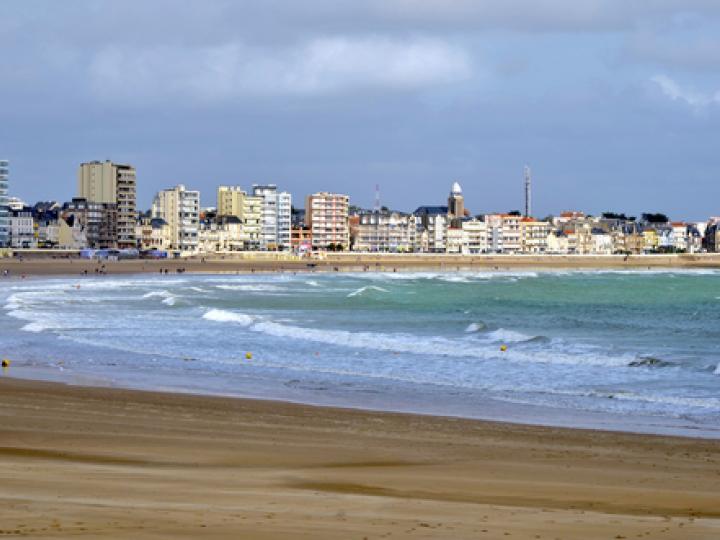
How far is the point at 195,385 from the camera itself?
21953mm

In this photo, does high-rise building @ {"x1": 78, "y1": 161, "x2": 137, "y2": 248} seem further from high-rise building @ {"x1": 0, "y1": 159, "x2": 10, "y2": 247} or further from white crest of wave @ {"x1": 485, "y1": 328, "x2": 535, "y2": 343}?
white crest of wave @ {"x1": 485, "y1": 328, "x2": 535, "y2": 343}

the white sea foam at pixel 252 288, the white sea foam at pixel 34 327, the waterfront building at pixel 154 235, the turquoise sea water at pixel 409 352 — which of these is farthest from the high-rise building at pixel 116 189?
the white sea foam at pixel 34 327

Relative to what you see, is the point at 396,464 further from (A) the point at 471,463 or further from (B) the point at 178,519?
(B) the point at 178,519

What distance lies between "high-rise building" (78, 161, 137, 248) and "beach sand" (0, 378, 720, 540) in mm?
168715

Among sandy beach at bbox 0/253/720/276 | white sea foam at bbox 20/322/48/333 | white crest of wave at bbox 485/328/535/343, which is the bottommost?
sandy beach at bbox 0/253/720/276

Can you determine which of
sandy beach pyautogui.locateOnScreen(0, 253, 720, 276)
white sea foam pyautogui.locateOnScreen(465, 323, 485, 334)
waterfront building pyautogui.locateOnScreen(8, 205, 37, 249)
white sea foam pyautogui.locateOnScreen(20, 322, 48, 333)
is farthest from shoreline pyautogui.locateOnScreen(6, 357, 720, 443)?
waterfront building pyautogui.locateOnScreen(8, 205, 37, 249)

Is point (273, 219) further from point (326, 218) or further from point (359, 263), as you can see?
point (359, 263)

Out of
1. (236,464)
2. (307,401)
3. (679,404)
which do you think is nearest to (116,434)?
(236,464)

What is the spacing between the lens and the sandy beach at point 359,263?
11925cm

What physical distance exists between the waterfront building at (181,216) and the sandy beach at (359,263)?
75.7 ft

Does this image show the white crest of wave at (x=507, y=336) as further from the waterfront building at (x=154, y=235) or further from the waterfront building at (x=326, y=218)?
the waterfront building at (x=326, y=218)

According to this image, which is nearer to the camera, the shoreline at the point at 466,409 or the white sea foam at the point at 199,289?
the shoreline at the point at 466,409

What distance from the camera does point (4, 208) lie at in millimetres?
167625

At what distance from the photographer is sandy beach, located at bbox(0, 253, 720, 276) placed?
11925 centimetres
